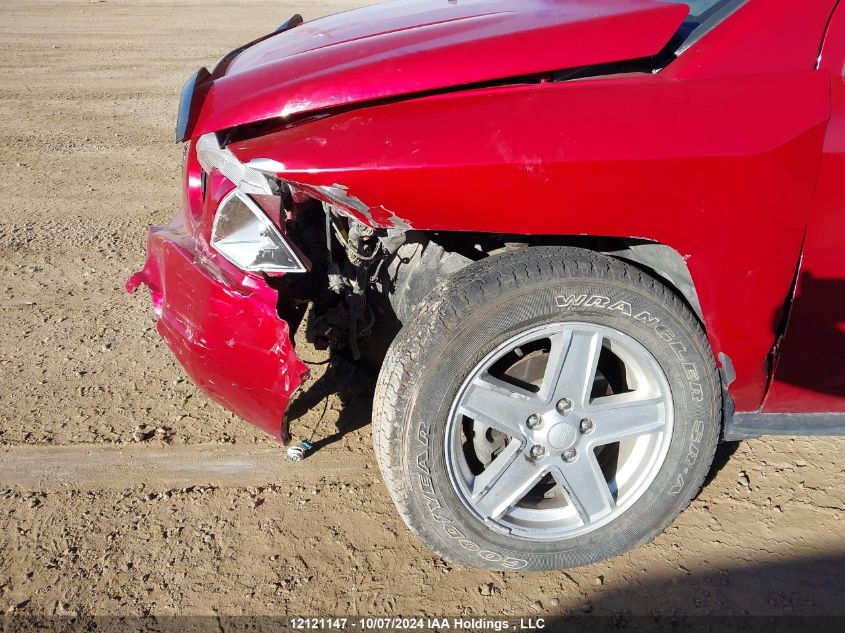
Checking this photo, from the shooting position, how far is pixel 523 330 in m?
2.10

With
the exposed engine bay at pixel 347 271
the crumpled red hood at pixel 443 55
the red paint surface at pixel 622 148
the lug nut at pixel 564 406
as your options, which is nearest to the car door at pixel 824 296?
the red paint surface at pixel 622 148

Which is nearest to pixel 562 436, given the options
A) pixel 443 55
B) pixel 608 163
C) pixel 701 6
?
pixel 608 163

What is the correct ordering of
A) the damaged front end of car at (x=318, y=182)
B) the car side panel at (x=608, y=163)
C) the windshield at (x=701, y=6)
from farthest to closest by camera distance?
1. the windshield at (x=701, y=6)
2. the damaged front end of car at (x=318, y=182)
3. the car side panel at (x=608, y=163)

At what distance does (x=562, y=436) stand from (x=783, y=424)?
0.72m

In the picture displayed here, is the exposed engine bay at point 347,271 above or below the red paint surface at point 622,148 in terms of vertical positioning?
below

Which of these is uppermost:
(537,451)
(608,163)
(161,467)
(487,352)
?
(608,163)

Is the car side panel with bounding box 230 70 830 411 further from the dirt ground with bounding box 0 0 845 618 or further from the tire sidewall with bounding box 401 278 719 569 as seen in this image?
the dirt ground with bounding box 0 0 845 618

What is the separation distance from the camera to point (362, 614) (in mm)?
2223

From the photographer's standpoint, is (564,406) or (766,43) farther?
(564,406)

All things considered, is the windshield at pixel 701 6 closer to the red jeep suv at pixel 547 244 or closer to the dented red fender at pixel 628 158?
the red jeep suv at pixel 547 244

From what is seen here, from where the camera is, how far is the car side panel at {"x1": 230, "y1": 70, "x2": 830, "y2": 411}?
1891 millimetres

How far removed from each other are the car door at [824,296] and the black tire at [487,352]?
245 millimetres

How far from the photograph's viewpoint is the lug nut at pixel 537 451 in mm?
2219

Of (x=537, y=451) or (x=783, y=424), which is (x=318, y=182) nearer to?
(x=537, y=451)
